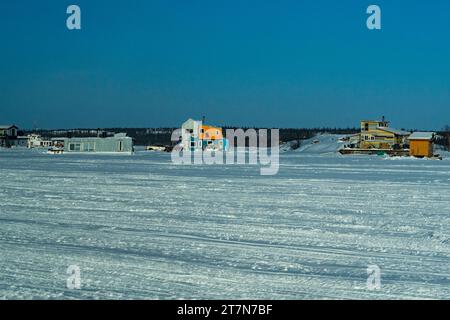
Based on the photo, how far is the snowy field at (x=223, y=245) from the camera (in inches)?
199

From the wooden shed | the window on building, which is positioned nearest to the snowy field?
the wooden shed

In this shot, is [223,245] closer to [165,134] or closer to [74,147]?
[74,147]

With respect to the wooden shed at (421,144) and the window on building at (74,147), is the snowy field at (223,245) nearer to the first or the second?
the wooden shed at (421,144)

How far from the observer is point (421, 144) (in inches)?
2037

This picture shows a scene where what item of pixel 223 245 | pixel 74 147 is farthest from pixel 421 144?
pixel 223 245

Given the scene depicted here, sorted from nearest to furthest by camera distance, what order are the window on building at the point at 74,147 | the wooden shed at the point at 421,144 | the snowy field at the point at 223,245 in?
the snowy field at the point at 223,245
the wooden shed at the point at 421,144
the window on building at the point at 74,147

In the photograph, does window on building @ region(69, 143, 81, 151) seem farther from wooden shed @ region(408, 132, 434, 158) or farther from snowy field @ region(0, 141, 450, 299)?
snowy field @ region(0, 141, 450, 299)

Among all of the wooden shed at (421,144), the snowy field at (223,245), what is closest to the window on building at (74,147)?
the wooden shed at (421,144)

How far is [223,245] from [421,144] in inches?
1907

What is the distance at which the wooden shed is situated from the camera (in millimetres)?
51031

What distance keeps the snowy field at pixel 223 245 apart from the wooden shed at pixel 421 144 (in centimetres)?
4039

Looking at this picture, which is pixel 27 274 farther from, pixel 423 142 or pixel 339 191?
pixel 423 142

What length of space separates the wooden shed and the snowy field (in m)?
40.4
